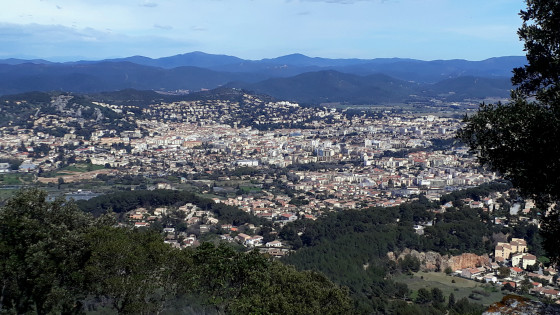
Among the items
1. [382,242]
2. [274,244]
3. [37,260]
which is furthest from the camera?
[274,244]

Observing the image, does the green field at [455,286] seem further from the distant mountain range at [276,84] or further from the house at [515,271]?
the distant mountain range at [276,84]

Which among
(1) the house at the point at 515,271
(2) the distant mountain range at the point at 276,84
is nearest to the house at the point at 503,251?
(1) the house at the point at 515,271

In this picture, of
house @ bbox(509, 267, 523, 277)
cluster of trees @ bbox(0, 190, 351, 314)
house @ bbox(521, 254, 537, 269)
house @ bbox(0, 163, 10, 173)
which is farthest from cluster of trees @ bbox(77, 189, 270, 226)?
cluster of trees @ bbox(0, 190, 351, 314)

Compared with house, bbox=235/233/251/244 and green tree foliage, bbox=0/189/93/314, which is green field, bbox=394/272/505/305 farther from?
green tree foliage, bbox=0/189/93/314

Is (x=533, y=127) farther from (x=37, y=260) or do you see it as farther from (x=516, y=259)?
(x=516, y=259)

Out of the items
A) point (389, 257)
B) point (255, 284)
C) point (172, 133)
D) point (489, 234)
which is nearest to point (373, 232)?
point (389, 257)

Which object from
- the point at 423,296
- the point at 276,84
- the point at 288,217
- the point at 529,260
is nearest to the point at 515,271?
the point at 529,260
